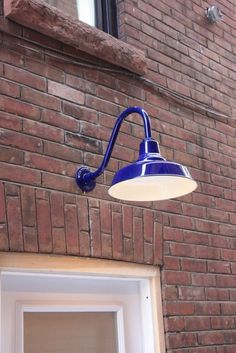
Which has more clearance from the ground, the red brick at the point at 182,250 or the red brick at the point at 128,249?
the red brick at the point at 182,250

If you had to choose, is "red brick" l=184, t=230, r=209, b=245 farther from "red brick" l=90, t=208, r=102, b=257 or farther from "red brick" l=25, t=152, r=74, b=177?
"red brick" l=25, t=152, r=74, b=177

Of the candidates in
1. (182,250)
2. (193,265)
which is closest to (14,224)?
(182,250)

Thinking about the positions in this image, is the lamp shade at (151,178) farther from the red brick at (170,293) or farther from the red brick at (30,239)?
the red brick at (170,293)

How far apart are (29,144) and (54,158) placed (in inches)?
6.0

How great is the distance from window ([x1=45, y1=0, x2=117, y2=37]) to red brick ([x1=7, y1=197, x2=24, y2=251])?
135 cm

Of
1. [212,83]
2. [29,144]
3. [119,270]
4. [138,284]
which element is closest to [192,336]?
[138,284]

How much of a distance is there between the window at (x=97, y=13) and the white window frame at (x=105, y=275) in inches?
57.2

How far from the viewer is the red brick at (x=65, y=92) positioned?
2.58 meters

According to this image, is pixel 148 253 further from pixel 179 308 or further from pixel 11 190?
pixel 11 190

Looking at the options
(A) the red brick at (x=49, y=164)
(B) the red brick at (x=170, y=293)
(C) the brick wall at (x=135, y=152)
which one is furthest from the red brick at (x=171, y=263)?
(A) the red brick at (x=49, y=164)

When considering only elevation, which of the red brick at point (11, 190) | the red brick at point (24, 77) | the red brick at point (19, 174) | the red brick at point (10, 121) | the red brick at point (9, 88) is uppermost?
the red brick at point (24, 77)

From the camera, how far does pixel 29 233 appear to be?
2.24 m

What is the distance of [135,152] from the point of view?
2.92 m

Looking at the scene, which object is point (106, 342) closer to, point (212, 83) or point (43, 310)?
point (43, 310)
